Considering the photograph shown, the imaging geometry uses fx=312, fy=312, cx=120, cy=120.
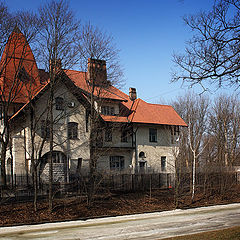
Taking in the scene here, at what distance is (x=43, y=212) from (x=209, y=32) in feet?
44.1

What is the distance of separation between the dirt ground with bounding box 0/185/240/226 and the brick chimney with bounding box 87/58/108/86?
8171mm

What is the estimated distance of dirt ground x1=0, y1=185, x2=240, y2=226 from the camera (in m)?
16.7

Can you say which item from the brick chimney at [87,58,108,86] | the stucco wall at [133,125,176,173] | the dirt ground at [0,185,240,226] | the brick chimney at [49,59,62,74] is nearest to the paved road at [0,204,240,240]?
the dirt ground at [0,185,240,226]

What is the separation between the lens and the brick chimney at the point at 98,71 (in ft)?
71.3

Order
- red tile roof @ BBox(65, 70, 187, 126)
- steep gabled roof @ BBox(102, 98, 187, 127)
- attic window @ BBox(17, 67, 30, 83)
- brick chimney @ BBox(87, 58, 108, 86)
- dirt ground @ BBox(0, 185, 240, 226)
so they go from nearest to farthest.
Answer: dirt ground @ BBox(0, 185, 240, 226) < attic window @ BBox(17, 67, 30, 83) < brick chimney @ BBox(87, 58, 108, 86) < red tile roof @ BBox(65, 70, 187, 126) < steep gabled roof @ BBox(102, 98, 187, 127)

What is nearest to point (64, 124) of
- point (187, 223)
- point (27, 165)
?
point (27, 165)

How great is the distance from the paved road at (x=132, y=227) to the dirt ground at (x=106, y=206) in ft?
3.82

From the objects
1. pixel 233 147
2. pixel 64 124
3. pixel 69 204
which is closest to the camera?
pixel 69 204

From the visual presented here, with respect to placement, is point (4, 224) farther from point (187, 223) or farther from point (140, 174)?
point (140, 174)

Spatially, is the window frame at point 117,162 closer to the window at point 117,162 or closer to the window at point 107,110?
the window at point 117,162

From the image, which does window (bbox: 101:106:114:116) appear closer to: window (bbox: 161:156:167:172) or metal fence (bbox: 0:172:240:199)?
window (bbox: 161:156:167:172)

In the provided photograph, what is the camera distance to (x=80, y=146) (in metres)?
27.6

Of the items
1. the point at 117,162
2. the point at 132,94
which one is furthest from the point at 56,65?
the point at 132,94

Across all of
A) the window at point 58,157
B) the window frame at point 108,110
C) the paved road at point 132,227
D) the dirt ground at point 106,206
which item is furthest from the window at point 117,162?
the paved road at point 132,227
